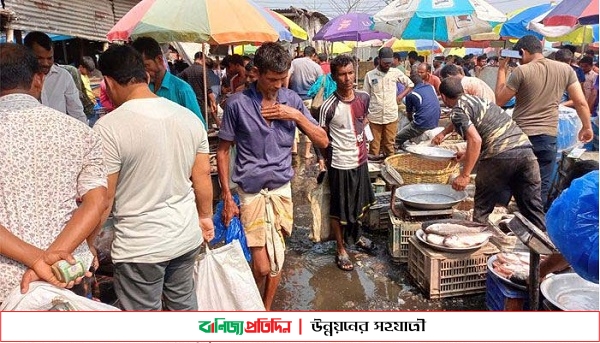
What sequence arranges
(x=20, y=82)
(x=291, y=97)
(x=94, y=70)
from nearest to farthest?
(x=20, y=82)
(x=291, y=97)
(x=94, y=70)

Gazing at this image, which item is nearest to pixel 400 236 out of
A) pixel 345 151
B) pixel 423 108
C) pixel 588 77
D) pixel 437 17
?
pixel 345 151

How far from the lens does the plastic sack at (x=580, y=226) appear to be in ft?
5.36

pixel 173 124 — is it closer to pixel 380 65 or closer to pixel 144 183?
pixel 144 183

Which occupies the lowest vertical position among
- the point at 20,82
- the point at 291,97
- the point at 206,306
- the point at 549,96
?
the point at 206,306

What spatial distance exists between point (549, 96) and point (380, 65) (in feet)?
10.1

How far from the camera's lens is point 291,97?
A: 10.8ft

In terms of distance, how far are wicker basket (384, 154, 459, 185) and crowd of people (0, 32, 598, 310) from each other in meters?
0.73

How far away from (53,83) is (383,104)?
15.1 ft

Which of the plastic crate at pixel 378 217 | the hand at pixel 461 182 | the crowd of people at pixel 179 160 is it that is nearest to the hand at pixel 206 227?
the crowd of people at pixel 179 160

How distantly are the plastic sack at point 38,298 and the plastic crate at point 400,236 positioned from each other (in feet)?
10.2

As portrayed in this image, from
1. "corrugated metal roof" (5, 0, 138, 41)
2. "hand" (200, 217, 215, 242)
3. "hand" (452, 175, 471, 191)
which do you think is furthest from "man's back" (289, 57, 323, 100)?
"hand" (200, 217, 215, 242)

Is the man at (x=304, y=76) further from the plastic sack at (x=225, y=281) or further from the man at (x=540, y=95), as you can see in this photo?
the plastic sack at (x=225, y=281)

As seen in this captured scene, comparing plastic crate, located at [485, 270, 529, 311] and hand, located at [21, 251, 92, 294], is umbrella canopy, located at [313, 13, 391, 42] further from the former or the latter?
hand, located at [21, 251, 92, 294]
